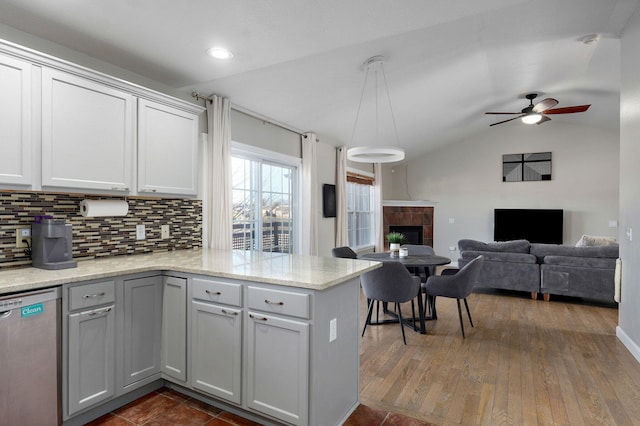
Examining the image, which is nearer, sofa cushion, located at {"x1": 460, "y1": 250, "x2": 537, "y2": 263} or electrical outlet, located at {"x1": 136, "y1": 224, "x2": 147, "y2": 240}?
electrical outlet, located at {"x1": 136, "y1": 224, "x2": 147, "y2": 240}

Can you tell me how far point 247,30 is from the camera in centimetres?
232

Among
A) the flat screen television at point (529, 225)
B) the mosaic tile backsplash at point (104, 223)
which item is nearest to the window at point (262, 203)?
the mosaic tile backsplash at point (104, 223)

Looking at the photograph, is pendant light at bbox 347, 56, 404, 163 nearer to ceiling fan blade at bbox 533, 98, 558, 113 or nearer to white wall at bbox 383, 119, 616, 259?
ceiling fan blade at bbox 533, 98, 558, 113

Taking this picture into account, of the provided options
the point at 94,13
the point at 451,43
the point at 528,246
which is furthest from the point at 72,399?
the point at 528,246

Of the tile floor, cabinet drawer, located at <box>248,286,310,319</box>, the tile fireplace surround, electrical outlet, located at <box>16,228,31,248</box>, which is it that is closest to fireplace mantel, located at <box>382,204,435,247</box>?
the tile fireplace surround

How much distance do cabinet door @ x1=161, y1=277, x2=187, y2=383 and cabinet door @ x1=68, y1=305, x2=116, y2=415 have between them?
1.08ft

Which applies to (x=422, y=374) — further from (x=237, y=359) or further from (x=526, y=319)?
(x=526, y=319)

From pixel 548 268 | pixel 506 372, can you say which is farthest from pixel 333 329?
pixel 548 268

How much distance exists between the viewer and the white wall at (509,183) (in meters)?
7.31

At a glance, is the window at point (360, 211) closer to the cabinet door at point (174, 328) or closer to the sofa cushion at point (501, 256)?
the sofa cushion at point (501, 256)

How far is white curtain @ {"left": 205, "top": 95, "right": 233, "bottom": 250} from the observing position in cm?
350

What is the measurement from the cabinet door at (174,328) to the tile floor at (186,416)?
176mm

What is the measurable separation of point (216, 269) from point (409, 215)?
6.92 meters

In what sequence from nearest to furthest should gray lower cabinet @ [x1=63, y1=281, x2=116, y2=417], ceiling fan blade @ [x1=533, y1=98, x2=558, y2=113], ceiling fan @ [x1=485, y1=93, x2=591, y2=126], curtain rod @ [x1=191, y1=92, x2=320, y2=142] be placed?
gray lower cabinet @ [x1=63, y1=281, x2=116, y2=417], curtain rod @ [x1=191, y1=92, x2=320, y2=142], ceiling fan blade @ [x1=533, y1=98, x2=558, y2=113], ceiling fan @ [x1=485, y1=93, x2=591, y2=126]
